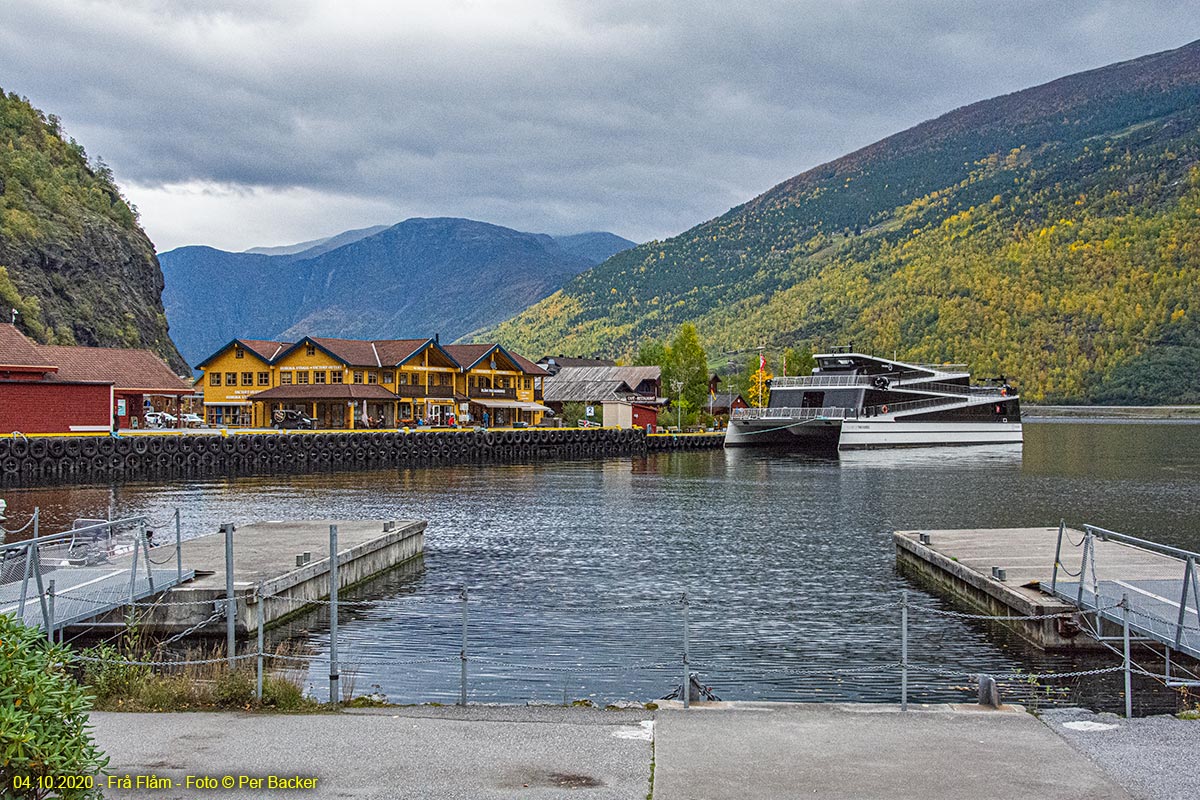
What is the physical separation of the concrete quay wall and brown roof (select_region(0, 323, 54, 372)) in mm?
4197

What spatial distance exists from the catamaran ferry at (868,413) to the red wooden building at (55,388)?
4887 centimetres

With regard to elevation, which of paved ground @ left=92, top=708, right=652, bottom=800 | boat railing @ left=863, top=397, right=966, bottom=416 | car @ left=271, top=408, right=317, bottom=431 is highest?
boat railing @ left=863, top=397, right=966, bottom=416

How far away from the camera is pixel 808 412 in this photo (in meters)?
94.1

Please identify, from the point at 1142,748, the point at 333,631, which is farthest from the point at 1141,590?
the point at 333,631

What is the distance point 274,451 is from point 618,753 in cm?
5785

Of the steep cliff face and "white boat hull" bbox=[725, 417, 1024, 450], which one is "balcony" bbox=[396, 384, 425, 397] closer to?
the steep cliff face

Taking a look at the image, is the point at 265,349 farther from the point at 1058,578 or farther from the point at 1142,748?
the point at 1142,748

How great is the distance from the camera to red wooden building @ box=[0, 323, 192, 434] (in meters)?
56.2

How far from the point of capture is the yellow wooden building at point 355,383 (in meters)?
82.4

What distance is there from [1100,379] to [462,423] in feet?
483

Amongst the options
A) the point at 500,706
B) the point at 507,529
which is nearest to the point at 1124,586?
the point at 500,706

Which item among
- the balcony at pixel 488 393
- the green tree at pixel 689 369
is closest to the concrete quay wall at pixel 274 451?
the balcony at pixel 488 393

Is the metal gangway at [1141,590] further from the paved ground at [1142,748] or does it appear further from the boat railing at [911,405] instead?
the boat railing at [911,405]

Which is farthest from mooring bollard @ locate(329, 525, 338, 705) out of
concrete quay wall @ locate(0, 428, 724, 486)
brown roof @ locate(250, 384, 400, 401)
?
brown roof @ locate(250, 384, 400, 401)
